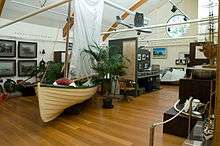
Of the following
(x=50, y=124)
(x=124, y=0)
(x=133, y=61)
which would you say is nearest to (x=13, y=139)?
(x=50, y=124)

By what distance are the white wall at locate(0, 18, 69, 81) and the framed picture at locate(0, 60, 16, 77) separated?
19 centimetres

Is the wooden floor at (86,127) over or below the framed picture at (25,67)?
below

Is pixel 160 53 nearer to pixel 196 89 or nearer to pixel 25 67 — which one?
pixel 25 67

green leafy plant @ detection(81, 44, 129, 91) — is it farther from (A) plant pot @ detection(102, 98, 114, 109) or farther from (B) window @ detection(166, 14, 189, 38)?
(B) window @ detection(166, 14, 189, 38)

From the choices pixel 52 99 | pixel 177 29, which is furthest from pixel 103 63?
pixel 177 29

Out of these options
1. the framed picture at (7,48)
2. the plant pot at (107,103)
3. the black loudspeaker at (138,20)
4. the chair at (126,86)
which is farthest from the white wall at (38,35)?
the plant pot at (107,103)

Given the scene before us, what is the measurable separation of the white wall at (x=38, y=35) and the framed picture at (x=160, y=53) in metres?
5.11

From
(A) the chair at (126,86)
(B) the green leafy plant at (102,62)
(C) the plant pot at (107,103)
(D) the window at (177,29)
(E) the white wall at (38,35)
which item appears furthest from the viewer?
(D) the window at (177,29)

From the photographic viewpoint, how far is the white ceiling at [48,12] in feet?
21.9

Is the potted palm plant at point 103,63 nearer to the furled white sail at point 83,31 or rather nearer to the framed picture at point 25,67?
the furled white sail at point 83,31

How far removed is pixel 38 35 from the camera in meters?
7.96

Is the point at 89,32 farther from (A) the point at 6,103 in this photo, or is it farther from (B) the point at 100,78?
(A) the point at 6,103

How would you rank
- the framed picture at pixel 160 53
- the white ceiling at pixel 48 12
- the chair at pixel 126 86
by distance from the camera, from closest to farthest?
the chair at pixel 126 86, the white ceiling at pixel 48 12, the framed picture at pixel 160 53

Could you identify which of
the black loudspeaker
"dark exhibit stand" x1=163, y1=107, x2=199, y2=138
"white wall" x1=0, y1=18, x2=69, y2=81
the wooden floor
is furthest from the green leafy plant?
"white wall" x1=0, y1=18, x2=69, y2=81
